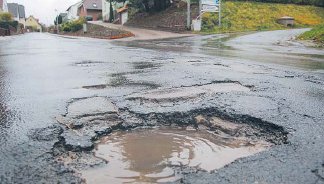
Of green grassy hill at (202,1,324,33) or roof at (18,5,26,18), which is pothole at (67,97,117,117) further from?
roof at (18,5,26,18)

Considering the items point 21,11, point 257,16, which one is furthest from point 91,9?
point 257,16

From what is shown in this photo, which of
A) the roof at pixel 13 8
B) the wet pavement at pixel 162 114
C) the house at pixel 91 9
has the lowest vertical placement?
the wet pavement at pixel 162 114

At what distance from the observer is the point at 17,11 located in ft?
334

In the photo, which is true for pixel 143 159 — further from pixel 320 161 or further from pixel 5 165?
pixel 320 161

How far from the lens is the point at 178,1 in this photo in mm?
38312

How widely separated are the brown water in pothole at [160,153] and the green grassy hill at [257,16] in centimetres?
2680

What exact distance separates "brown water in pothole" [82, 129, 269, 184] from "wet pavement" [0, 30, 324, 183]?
0.13 meters

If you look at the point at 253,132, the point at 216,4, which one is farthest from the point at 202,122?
the point at 216,4

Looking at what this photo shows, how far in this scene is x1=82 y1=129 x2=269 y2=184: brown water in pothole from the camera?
2.88 metres

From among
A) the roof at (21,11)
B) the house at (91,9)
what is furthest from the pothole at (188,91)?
the roof at (21,11)

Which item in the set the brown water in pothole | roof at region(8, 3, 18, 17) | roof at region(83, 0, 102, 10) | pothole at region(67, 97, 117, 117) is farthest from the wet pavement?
roof at region(8, 3, 18, 17)

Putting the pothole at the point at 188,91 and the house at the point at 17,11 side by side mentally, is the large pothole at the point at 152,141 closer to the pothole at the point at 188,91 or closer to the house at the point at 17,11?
→ the pothole at the point at 188,91

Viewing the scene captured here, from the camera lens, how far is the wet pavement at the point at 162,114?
9.30 ft

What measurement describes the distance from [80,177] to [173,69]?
5.74 m
